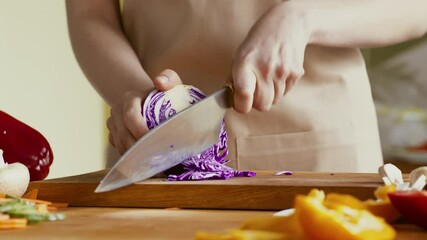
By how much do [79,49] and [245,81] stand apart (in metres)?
0.57

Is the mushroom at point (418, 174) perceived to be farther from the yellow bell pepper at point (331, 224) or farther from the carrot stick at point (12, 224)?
the carrot stick at point (12, 224)

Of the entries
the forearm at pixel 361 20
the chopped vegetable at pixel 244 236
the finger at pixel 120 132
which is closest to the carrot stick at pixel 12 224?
the chopped vegetable at pixel 244 236

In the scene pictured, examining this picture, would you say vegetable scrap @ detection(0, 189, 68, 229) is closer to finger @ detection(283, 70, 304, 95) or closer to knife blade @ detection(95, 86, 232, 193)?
knife blade @ detection(95, 86, 232, 193)

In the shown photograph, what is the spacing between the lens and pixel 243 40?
1.65m

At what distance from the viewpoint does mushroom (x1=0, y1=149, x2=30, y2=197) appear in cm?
130

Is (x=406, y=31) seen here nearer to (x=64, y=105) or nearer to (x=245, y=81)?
(x=245, y=81)

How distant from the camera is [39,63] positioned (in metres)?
3.39

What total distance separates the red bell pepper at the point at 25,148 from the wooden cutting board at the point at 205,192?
10.5 inches

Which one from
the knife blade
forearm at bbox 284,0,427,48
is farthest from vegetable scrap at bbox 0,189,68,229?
forearm at bbox 284,0,427,48

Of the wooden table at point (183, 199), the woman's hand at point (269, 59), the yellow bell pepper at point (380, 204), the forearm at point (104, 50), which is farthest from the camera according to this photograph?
the forearm at point (104, 50)

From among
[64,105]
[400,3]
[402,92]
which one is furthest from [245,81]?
[64,105]

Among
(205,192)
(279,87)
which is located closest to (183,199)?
(205,192)

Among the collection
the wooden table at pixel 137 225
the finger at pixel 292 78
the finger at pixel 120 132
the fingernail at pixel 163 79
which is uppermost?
the fingernail at pixel 163 79

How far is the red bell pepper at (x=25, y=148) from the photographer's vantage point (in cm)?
167
